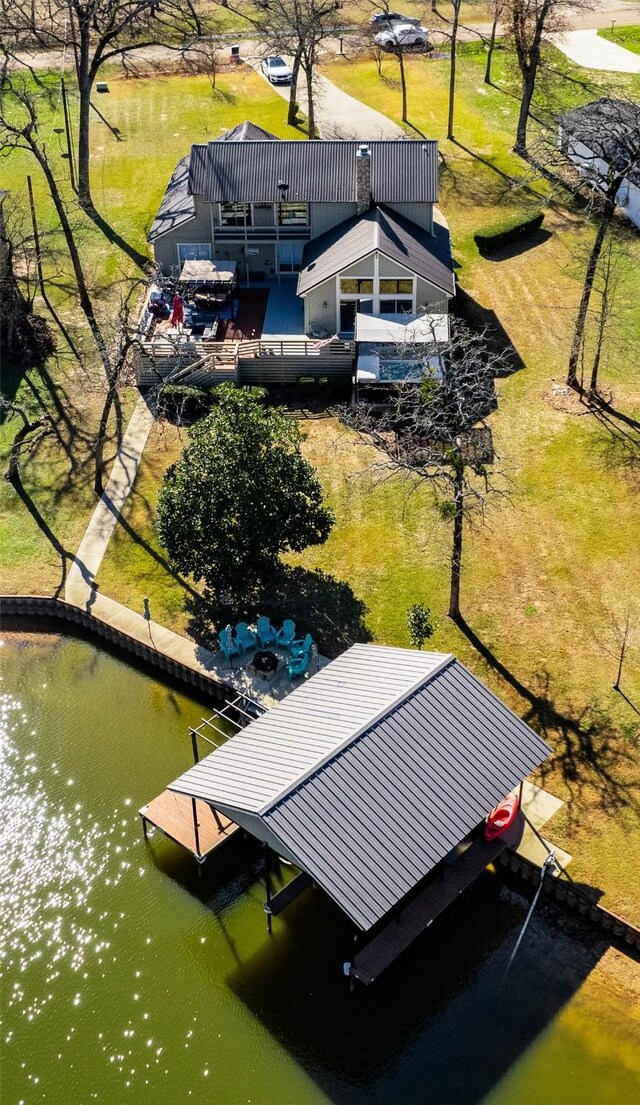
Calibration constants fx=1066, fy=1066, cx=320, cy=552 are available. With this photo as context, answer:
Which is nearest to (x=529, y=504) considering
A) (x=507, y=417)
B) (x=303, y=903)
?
(x=507, y=417)

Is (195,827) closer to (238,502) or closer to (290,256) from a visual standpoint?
(238,502)

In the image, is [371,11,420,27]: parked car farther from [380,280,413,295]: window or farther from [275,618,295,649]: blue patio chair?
[275,618,295,649]: blue patio chair

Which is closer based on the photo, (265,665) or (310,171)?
(265,665)

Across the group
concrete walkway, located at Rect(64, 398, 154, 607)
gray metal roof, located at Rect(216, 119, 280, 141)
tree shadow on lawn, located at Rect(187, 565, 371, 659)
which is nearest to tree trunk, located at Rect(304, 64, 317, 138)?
gray metal roof, located at Rect(216, 119, 280, 141)

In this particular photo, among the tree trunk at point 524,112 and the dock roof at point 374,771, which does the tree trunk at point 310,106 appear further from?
the dock roof at point 374,771

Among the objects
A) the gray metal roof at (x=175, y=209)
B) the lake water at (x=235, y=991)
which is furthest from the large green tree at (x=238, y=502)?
the gray metal roof at (x=175, y=209)

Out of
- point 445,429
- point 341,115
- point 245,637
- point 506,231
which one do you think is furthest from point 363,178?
point 245,637
